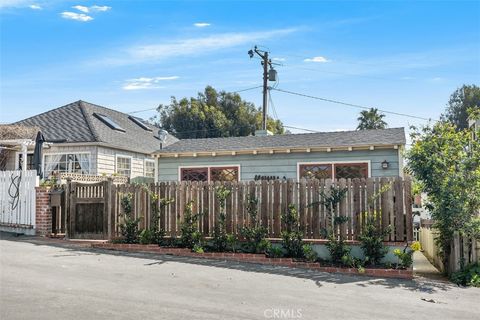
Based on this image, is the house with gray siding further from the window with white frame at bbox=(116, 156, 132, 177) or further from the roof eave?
the window with white frame at bbox=(116, 156, 132, 177)

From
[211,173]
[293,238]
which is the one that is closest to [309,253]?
[293,238]

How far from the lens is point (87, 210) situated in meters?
12.6

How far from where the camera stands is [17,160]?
21656 mm

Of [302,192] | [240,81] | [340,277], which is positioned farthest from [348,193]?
[240,81]

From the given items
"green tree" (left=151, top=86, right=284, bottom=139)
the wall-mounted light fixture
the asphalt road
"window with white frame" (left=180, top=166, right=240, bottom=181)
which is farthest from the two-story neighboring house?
"green tree" (left=151, top=86, right=284, bottom=139)

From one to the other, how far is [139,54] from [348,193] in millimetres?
10382

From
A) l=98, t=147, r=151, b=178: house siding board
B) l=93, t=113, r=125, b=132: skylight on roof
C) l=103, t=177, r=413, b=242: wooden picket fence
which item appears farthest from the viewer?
l=93, t=113, r=125, b=132: skylight on roof

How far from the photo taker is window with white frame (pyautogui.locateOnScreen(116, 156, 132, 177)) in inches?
845

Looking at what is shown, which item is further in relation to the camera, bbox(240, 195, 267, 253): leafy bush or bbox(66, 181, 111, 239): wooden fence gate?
bbox(66, 181, 111, 239): wooden fence gate

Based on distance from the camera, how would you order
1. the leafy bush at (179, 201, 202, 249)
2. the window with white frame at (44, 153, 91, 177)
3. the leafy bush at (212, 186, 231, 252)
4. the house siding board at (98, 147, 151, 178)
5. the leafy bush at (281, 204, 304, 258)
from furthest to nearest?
Answer: the house siding board at (98, 147, 151, 178) < the window with white frame at (44, 153, 91, 177) < the leafy bush at (179, 201, 202, 249) < the leafy bush at (212, 186, 231, 252) < the leafy bush at (281, 204, 304, 258)

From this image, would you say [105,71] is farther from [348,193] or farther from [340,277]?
[340,277]

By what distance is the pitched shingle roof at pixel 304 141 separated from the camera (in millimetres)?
15000

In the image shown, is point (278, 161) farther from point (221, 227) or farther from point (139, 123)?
point (139, 123)

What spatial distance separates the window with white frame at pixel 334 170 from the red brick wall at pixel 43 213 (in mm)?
8014
